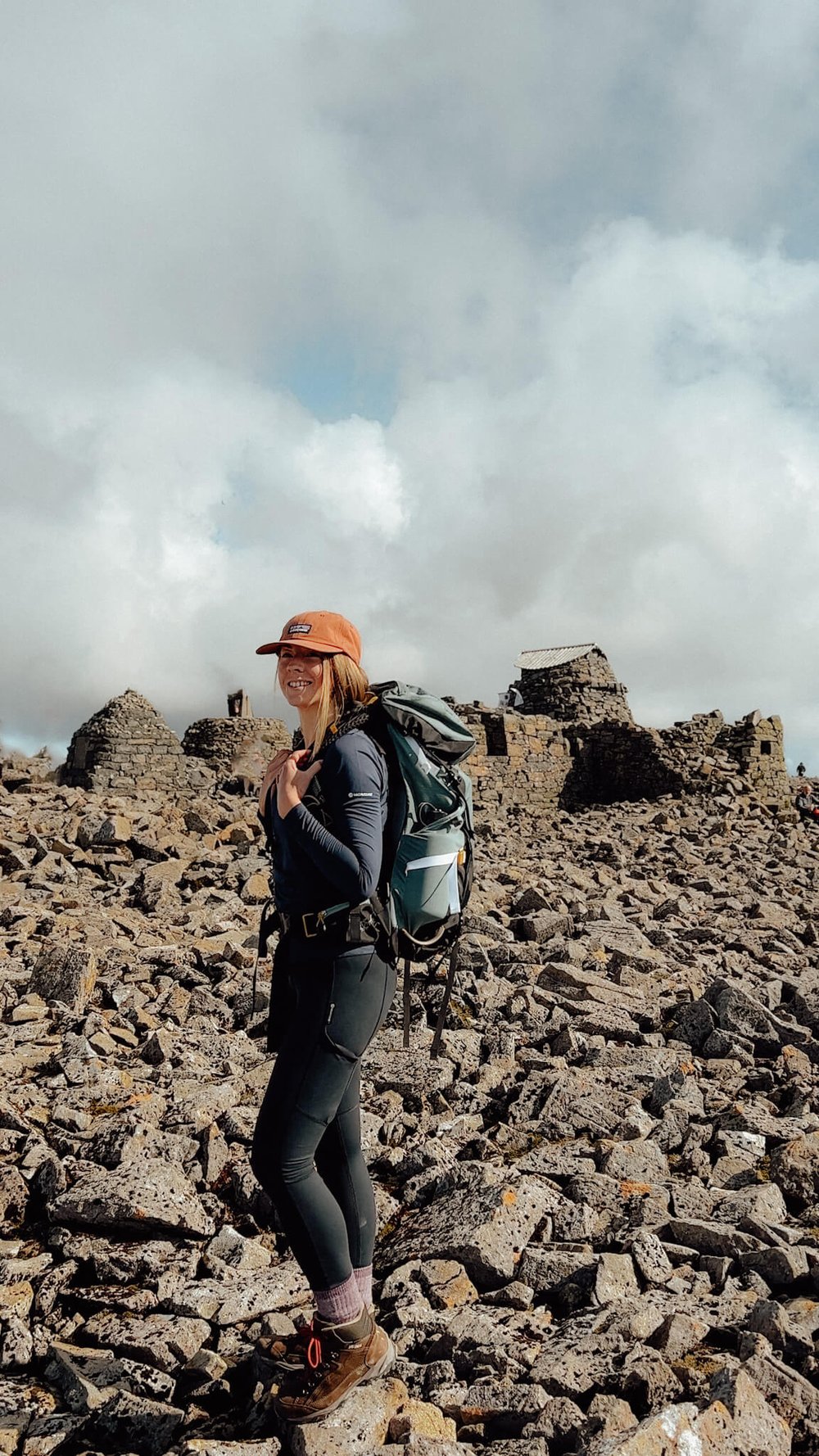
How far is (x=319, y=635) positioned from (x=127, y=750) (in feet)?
48.0

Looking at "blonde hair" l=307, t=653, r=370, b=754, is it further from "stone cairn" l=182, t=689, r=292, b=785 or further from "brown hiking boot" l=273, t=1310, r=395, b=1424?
"stone cairn" l=182, t=689, r=292, b=785

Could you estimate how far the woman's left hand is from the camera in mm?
2686

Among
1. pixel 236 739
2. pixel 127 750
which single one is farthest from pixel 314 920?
pixel 236 739

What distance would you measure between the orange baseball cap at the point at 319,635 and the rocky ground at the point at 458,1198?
6.94 feet

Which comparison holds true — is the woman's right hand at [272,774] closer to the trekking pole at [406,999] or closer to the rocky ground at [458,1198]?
the trekking pole at [406,999]

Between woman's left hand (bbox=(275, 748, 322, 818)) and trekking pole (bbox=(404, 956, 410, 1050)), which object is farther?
trekking pole (bbox=(404, 956, 410, 1050))

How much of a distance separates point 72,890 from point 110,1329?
5.61 metres

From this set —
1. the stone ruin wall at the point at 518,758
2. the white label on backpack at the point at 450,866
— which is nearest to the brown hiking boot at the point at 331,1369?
the white label on backpack at the point at 450,866

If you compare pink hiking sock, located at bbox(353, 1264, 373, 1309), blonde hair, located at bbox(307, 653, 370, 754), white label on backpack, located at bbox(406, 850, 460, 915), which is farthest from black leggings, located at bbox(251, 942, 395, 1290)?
blonde hair, located at bbox(307, 653, 370, 754)

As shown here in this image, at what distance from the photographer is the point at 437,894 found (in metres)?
2.78

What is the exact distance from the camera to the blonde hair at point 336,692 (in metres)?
2.88

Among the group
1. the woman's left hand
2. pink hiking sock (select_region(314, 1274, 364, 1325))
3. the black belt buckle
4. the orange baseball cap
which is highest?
the orange baseball cap

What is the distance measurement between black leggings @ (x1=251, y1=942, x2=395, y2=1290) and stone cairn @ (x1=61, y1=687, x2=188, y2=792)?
46.4ft

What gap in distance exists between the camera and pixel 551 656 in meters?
25.9
